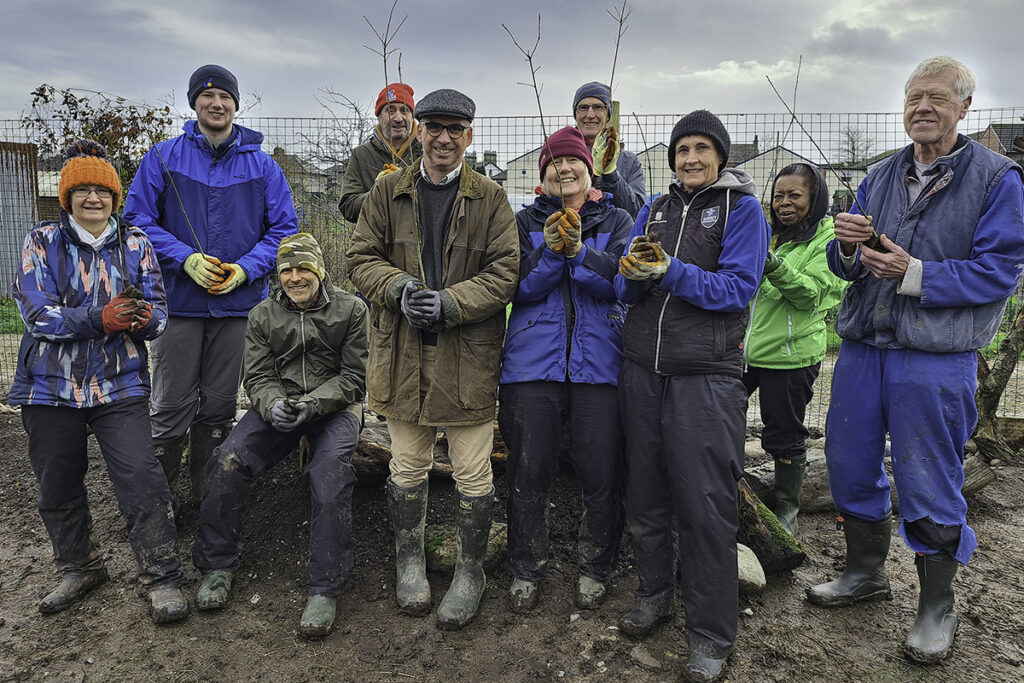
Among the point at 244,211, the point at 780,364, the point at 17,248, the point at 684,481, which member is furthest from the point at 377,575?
the point at 17,248

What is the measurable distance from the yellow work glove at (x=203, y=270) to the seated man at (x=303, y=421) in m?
0.32

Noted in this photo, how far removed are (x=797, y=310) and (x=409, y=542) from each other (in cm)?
235

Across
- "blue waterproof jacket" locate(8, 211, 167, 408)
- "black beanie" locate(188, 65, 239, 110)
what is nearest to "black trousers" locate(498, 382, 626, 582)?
"blue waterproof jacket" locate(8, 211, 167, 408)

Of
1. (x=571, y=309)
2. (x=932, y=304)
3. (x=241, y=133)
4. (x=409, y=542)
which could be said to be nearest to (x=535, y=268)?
(x=571, y=309)

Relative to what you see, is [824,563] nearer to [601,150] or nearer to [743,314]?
[743,314]

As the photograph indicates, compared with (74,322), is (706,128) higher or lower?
higher

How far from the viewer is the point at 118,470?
311cm

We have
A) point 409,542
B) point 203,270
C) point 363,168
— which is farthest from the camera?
point 363,168

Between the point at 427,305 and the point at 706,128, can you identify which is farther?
the point at 427,305

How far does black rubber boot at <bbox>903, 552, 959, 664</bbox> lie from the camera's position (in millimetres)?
2775

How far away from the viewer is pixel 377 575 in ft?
11.0

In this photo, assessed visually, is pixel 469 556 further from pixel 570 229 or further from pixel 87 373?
pixel 87 373

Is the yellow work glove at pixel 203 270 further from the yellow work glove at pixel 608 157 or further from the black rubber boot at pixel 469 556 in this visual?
the yellow work glove at pixel 608 157

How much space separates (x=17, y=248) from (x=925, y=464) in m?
11.3
